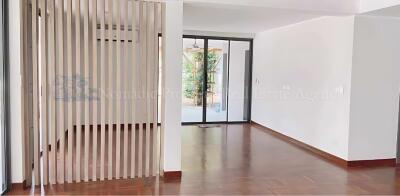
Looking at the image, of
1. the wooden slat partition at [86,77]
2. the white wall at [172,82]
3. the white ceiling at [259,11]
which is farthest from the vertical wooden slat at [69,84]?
the white ceiling at [259,11]

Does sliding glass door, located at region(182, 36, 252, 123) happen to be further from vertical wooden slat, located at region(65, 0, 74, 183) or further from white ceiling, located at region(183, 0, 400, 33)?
vertical wooden slat, located at region(65, 0, 74, 183)

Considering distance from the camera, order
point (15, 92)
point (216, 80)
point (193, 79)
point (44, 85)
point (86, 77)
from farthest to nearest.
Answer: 1. point (216, 80)
2. point (193, 79)
3. point (86, 77)
4. point (44, 85)
5. point (15, 92)

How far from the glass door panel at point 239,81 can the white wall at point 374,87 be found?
3805mm

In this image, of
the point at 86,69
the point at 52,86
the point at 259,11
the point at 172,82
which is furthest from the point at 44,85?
the point at 259,11

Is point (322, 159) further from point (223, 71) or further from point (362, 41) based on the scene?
point (223, 71)

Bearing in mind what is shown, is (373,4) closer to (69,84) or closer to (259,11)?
(259,11)

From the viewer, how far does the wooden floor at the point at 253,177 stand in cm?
384

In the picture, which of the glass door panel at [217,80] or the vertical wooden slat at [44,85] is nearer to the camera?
the vertical wooden slat at [44,85]

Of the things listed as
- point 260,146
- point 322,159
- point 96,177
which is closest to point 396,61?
point 322,159

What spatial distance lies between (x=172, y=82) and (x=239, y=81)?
468 cm

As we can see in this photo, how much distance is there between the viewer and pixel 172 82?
13.4 ft

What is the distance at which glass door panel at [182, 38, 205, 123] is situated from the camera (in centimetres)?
815

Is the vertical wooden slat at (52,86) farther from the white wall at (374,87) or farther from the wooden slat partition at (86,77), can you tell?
the white wall at (374,87)

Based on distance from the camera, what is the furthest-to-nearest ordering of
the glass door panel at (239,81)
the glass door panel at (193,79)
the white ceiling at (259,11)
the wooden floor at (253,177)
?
the glass door panel at (239,81) → the glass door panel at (193,79) → the white ceiling at (259,11) → the wooden floor at (253,177)
